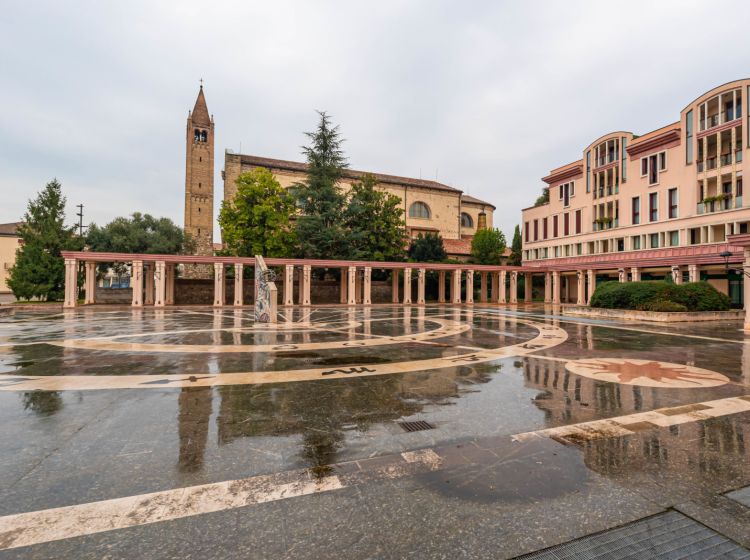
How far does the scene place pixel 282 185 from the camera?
57219 mm

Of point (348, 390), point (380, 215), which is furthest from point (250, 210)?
point (348, 390)

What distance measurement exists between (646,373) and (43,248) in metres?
47.6

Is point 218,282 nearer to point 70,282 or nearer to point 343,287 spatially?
point 70,282

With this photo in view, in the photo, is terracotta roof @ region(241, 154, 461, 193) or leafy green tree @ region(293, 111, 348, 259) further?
terracotta roof @ region(241, 154, 461, 193)

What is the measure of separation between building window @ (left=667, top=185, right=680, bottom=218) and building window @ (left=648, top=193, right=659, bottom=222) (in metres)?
1.27

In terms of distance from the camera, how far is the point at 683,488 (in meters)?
3.43

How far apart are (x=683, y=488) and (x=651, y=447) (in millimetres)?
957

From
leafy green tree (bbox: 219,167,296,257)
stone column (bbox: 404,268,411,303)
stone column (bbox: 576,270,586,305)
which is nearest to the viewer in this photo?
leafy green tree (bbox: 219,167,296,257)

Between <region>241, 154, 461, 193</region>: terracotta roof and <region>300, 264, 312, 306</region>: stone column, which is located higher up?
<region>241, 154, 461, 193</region>: terracotta roof

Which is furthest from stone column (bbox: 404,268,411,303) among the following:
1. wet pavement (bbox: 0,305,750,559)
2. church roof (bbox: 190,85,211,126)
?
church roof (bbox: 190,85,211,126)

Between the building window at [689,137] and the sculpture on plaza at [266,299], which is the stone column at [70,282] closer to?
the sculpture on plaza at [266,299]

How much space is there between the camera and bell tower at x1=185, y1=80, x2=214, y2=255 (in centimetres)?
6100

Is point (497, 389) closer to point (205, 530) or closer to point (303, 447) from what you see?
point (303, 447)

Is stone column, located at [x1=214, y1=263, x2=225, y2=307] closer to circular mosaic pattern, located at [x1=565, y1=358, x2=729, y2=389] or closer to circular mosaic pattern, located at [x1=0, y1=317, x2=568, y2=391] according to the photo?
circular mosaic pattern, located at [x1=0, y1=317, x2=568, y2=391]
